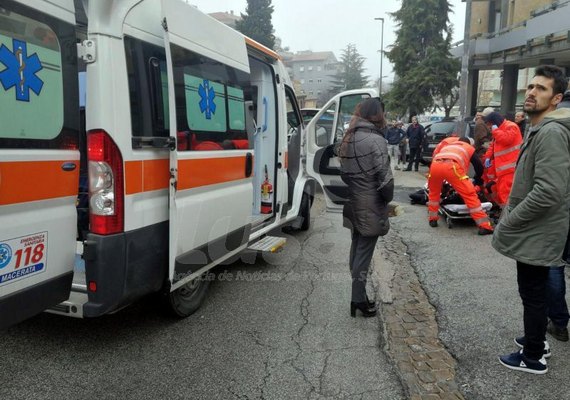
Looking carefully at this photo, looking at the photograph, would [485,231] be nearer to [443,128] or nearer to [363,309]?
[363,309]

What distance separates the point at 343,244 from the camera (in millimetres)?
6246

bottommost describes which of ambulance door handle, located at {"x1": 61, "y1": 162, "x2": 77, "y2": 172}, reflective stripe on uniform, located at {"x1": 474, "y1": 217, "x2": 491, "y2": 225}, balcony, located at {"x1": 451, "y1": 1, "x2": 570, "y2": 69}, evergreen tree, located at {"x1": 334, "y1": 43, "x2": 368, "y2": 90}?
reflective stripe on uniform, located at {"x1": 474, "y1": 217, "x2": 491, "y2": 225}

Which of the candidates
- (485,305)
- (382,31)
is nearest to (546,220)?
(485,305)

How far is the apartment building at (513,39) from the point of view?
1447 centimetres

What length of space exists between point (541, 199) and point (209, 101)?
245 centimetres

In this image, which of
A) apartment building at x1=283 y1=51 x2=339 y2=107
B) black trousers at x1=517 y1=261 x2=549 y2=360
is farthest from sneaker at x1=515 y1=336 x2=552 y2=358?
apartment building at x1=283 y1=51 x2=339 y2=107

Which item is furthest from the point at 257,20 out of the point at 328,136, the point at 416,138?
the point at 328,136

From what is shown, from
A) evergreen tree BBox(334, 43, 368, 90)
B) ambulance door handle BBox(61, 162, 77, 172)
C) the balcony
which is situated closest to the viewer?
ambulance door handle BBox(61, 162, 77, 172)

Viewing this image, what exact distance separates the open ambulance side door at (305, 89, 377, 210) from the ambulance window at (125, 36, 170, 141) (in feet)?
12.0

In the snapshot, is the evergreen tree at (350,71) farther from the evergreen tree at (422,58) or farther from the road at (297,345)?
the road at (297,345)

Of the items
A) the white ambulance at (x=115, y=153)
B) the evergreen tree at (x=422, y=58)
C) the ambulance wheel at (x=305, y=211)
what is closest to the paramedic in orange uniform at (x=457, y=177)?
the ambulance wheel at (x=305, y=211)

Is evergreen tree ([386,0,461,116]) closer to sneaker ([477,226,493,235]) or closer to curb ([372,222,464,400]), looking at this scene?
sneaker ([477,226,493,235])

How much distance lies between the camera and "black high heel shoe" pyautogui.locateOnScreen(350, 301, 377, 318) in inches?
153

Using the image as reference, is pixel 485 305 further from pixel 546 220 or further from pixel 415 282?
pixel 546 220
